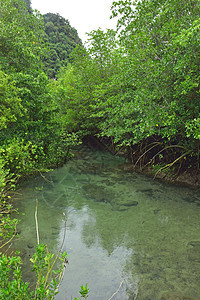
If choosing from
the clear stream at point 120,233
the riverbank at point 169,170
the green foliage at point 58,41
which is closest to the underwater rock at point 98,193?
the clear stream at point 120,233

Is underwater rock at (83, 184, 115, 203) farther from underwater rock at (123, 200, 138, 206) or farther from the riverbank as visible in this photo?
the riverbank

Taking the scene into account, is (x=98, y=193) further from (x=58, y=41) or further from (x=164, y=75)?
(x=58, y=41)

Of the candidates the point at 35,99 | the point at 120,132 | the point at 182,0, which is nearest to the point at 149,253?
the point at 120,132

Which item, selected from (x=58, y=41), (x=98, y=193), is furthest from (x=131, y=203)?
(x=58, y=41)

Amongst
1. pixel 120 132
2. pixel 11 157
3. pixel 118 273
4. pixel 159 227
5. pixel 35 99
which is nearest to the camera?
pixel 118 273

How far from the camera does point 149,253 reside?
221 inches

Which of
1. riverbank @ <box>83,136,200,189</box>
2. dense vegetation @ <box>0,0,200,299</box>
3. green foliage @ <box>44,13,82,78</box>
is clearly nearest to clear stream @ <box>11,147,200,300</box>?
riverbank @ <box>83,136,200,189</box>

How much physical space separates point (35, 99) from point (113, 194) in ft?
18.0

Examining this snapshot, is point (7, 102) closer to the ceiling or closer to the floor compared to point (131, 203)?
closer to the ceiling

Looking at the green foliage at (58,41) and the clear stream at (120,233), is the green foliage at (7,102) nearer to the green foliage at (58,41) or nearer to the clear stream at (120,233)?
the clear stream at (120,233)

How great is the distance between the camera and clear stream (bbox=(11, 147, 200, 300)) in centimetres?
461

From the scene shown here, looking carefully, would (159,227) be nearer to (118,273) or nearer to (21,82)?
(118,273)

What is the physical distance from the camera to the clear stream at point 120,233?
4609 mm

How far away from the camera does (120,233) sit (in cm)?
663
